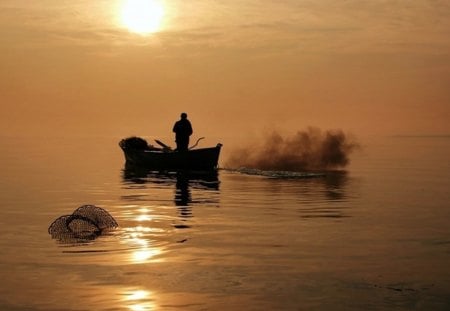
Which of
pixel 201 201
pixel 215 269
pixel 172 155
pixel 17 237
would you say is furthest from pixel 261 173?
pixel 215 269

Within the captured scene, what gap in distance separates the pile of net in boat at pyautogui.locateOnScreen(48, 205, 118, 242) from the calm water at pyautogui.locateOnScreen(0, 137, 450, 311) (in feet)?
1.62

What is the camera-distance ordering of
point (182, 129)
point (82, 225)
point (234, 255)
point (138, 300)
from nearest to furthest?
point (138, 300) < point (234, 255) < point (82, 225) < point (182, 129)

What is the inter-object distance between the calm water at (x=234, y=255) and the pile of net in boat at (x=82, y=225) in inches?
19.4

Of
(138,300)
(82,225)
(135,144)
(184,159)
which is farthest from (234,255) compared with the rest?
(135,144)

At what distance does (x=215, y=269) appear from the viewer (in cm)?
1529

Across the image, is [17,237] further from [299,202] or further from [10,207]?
[299,202]

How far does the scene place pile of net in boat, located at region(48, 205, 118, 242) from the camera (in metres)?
19.9

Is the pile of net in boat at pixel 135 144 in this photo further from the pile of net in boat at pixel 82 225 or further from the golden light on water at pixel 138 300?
the golden light on water at pixel 138 300

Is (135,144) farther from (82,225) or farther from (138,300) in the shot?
(138,300)

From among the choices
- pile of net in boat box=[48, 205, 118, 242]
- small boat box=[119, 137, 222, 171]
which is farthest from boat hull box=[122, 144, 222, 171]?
pile of net in boat box=[48, 205, 118, 242]

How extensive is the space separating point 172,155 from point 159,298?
3524cm

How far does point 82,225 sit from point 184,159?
1062 inches

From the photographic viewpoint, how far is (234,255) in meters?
17.0

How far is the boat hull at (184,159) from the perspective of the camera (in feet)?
156
